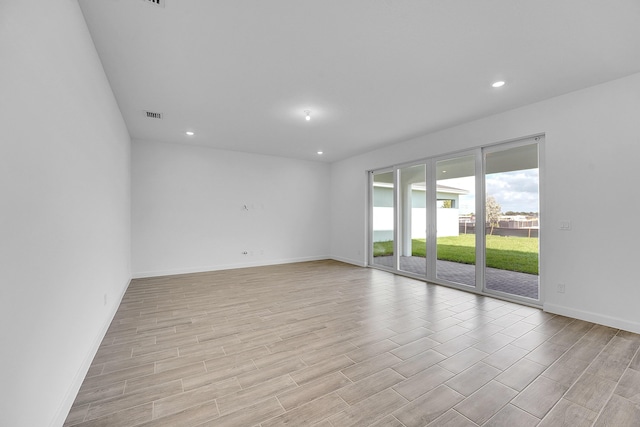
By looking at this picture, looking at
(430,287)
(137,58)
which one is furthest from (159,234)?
(430,287)

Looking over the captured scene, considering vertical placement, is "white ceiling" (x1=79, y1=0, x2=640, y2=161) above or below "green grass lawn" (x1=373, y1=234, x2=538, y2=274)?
above

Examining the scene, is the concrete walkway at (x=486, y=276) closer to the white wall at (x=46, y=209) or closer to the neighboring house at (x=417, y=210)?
the neighboring house at (x=417, y=210)

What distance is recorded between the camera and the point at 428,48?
8.38 feet

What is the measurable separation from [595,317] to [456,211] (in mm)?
2227

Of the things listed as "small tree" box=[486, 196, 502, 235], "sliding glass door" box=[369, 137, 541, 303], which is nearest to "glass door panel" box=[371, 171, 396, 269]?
"sliding glass door" box=[369, 137, 541, 303]

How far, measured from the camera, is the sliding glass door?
13.3ft

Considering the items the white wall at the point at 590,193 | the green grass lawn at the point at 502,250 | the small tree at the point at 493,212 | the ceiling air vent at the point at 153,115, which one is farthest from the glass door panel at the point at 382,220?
the ceiling air vent at the point at 153,115

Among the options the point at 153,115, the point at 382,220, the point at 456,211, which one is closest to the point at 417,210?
the point at 456,211

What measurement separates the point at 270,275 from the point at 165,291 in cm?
198

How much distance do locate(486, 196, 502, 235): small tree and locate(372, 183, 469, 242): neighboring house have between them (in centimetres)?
45

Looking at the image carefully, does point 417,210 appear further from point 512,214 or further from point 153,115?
point 153,115

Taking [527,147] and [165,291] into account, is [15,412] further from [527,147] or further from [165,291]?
[527,147]

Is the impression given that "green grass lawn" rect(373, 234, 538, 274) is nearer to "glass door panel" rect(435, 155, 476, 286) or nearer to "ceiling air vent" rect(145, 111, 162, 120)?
"glass door panel" rect(435, 155, 476, 286)

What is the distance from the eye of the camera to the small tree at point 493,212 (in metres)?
4.30
